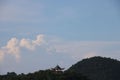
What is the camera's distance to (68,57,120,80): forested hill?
77000mm

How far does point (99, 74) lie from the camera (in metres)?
79.2

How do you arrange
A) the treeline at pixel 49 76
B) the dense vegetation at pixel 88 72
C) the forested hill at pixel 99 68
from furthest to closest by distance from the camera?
1. the forested hill at pixel 99 68
2. the dense vegetation at pixel 88 72
3. the treeline at pixel 49 76

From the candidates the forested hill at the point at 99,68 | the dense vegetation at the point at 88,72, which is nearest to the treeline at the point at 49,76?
the dense vegetation at the point at 88,72

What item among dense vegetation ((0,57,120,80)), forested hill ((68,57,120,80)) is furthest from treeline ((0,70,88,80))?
forested hill ((68,57,120,80))

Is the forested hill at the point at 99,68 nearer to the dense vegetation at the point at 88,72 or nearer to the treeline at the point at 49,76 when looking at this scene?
the dense vegetation at the point at 88,72

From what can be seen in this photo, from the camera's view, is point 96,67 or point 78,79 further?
point 96,67

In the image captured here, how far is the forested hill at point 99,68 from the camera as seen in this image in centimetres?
7700

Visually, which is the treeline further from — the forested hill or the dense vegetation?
the forested hill

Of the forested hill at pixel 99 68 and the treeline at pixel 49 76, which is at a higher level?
the forested hill at pixel 99 68

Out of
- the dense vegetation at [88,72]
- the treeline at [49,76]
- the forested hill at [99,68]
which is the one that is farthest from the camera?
the forested hill at [99,68]

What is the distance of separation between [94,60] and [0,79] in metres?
33.3

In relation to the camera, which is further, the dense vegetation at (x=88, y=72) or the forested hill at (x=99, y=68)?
the forested hill at (x=99, y=68)

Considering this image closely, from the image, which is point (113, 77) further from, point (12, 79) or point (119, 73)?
point (12, 79)

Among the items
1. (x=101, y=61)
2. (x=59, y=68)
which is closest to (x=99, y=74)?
(x=101, y=61)
